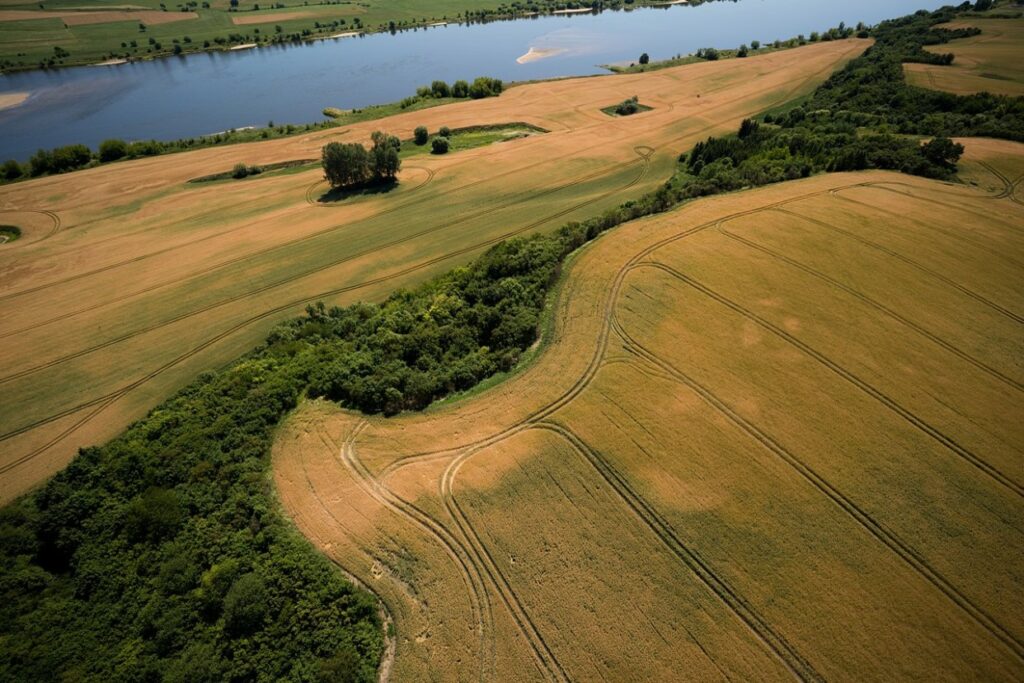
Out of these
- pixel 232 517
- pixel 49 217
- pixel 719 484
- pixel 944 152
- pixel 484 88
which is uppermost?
pixel 484 88

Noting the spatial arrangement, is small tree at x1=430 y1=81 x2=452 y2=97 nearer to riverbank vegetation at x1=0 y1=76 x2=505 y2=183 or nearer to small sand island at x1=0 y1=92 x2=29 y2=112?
riverbank vegetation at x1=0 y1=76 x2=505 y2=183

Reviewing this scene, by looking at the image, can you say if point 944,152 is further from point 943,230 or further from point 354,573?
point 354,573

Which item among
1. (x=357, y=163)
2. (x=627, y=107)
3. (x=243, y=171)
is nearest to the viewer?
(x=357, y=163)

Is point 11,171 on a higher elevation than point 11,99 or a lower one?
lower

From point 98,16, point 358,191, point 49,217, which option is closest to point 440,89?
point 358,191

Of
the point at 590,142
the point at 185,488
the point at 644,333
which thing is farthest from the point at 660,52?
the point at 185,488

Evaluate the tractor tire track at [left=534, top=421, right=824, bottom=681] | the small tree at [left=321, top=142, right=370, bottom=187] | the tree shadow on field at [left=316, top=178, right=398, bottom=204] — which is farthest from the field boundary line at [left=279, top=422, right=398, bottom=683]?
the small tree at [left=321, top=142, right=370, bottom=187]
